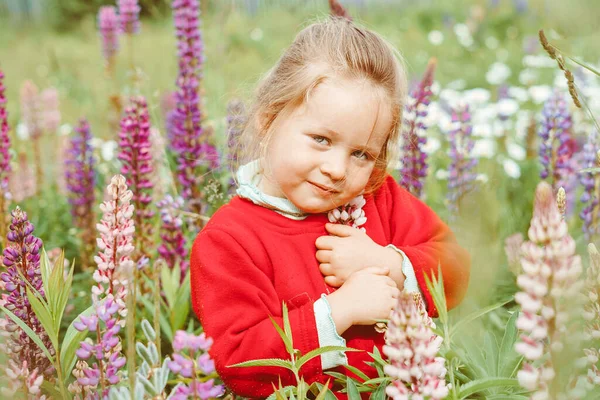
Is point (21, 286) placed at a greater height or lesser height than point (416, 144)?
lesser

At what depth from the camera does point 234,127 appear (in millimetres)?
2975

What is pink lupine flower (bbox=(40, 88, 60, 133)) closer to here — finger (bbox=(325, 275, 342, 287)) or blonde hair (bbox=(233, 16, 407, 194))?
blonde hair (bbox=(233, 16, 407, 194))

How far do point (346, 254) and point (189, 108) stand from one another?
1.51 m

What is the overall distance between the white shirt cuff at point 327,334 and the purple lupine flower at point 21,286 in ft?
2.42

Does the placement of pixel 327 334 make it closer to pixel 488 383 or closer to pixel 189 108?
pixel 488 383

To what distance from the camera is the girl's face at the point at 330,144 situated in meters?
2.08

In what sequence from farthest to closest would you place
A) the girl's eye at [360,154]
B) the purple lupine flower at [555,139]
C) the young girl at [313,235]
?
1. the purple lupine flower at [555,139]
2. the girl's eye at [360,154]
3. the young girl at [313,235]

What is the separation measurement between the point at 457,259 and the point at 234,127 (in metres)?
1.12

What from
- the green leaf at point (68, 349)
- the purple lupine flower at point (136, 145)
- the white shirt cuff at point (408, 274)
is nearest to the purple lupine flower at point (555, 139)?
the white shirt cuff at point (408, 274)

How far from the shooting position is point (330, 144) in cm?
211

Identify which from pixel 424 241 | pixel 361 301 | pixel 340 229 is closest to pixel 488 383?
pixel 361 301

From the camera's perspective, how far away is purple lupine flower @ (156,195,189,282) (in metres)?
3.01

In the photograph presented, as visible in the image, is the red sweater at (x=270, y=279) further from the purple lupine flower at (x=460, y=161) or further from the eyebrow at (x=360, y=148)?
the purple lupine flower at (x=460, y=161)

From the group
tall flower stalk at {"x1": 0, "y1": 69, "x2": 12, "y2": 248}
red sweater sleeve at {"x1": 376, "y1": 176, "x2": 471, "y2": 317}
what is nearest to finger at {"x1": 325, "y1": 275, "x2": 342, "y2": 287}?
red sweater sleeve at {"x1": 376, "y1": 176, "x2": 471, "y2": 317}
